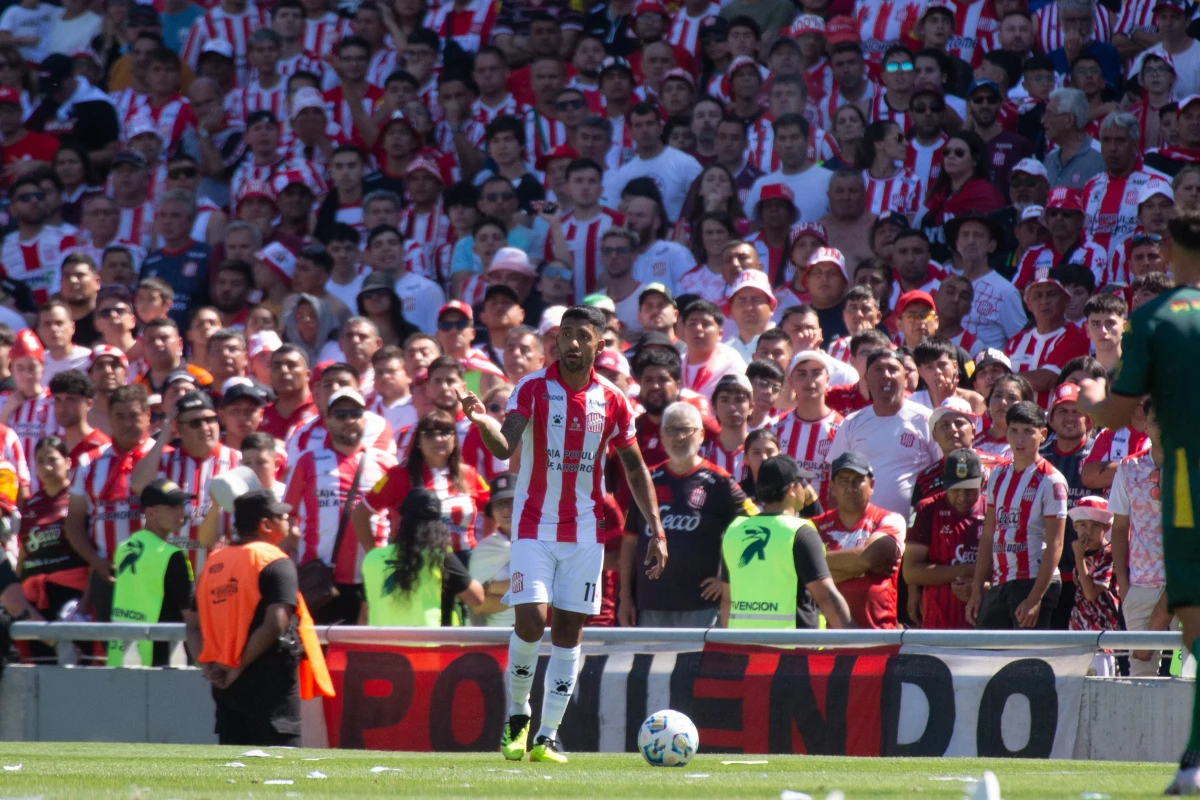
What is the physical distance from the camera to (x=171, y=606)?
11.5 metres

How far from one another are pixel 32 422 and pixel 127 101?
665cm

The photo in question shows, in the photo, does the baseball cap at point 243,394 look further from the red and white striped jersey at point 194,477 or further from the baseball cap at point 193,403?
the red and white striped jersey at point 194,477

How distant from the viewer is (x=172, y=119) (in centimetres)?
1911

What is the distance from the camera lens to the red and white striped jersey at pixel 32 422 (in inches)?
558

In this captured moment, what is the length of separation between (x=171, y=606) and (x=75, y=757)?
8.24 ft

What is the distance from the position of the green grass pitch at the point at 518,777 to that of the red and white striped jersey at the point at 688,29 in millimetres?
9390

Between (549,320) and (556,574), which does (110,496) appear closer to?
(549,320)

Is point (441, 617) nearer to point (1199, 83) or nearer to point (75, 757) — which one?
point (75, 757)

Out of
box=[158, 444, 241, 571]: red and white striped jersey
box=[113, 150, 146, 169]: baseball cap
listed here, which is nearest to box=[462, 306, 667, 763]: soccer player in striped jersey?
box=[158, 444, 241, 571]: red and white striped jersey

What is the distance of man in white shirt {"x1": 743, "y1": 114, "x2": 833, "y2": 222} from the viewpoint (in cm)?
1452

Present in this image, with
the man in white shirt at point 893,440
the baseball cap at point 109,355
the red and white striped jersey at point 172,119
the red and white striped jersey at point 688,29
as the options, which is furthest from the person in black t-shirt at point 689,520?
the red and white striped jersey at point 172,119

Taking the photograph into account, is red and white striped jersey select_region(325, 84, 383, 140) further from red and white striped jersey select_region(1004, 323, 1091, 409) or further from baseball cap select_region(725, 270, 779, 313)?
red and white striped jersey select_region(1004, 323, 1091, 409)

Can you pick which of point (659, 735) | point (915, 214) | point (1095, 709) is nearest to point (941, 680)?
point (1095, 709)

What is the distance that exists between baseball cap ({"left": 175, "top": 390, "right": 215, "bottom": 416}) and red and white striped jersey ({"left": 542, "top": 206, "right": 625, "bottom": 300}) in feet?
12.4
